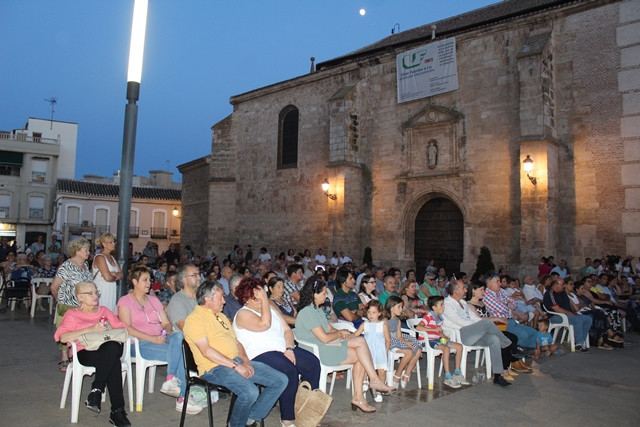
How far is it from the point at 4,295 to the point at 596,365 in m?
10.4

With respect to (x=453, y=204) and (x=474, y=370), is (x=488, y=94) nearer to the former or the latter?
(x=453, y=204)

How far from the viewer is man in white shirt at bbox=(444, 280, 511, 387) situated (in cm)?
593

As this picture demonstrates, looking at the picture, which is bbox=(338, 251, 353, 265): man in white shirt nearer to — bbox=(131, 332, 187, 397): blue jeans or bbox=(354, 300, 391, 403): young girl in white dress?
bbox=(354, 300, 391, 403): young girl in white dress

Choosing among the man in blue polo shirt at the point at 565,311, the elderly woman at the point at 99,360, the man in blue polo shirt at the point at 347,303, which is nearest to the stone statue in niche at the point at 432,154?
the man in blue polo shirt at the point at 565,311

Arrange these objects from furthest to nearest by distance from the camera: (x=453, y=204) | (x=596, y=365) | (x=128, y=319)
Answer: (x=453, y=204)
(x=596, y=365)
(x=128, y=319)

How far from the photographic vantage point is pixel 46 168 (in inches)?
1517

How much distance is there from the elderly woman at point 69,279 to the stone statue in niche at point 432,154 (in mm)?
11601

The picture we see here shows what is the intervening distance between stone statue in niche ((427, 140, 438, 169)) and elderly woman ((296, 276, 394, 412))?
10926 millimetres

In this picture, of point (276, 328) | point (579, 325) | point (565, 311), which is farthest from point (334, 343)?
point (579, 325)

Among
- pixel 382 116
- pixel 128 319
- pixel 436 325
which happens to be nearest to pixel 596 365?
pixel 436 325

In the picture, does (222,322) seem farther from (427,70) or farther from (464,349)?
(427,70)

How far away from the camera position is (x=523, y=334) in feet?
22.7

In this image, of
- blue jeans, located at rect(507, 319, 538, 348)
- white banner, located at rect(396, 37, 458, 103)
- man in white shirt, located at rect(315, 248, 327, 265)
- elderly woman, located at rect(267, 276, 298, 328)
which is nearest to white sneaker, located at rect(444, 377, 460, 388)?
blue jeans, located at rect(507, 319, 538, 348)

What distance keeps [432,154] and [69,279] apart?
39.2ft
